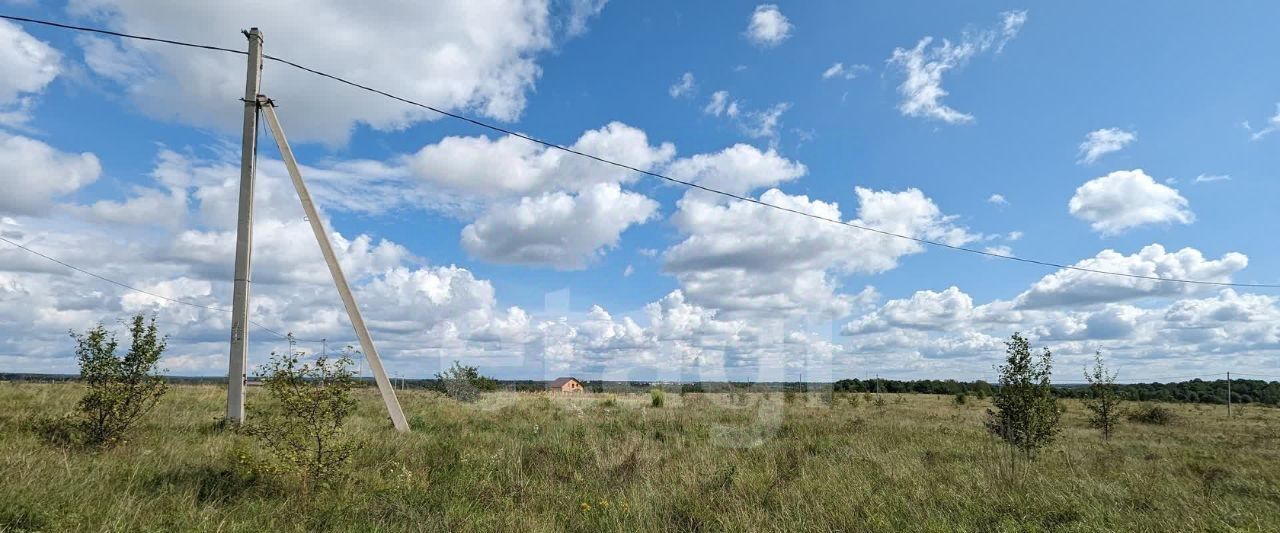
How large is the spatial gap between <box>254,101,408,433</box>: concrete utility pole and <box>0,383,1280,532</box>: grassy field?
0.68 metres

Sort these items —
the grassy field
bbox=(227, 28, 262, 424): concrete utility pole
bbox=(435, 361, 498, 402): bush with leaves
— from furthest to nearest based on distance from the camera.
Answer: bbox=(435, 361, 498, 402): bush with leaves
bbox=(227, 28, 262, 424): concrete utility pole
the grassy field

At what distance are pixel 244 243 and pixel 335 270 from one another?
148cm

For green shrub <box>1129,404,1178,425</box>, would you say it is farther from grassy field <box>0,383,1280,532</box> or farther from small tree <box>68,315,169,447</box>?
small tree <box>68,315,169,447</box>

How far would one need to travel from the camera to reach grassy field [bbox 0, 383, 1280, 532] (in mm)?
6020

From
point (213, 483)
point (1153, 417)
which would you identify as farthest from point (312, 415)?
point (1153, 417)

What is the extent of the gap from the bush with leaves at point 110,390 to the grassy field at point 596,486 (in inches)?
12.3

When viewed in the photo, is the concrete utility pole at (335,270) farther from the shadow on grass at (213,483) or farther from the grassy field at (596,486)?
the shadow on grass at (213,483)

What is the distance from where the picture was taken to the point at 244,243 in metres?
10.6

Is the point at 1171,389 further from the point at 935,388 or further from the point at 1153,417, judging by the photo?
the point at 1153,417

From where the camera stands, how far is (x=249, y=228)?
1059 cm

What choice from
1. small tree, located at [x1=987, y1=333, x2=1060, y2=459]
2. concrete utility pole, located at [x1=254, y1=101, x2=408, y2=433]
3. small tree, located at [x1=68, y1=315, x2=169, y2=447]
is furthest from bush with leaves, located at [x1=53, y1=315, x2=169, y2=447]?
small tree, located at [x1=987, y1=333, x2=1060, y2=459]

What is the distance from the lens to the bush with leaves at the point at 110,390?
8312mm

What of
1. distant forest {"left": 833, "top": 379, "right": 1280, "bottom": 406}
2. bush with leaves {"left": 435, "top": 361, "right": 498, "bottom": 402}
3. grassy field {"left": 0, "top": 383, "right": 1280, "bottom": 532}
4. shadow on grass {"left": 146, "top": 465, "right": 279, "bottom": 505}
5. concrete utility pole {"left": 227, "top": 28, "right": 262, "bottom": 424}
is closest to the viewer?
grassy field {"left": 0, "top": 383, "right": 1280, "bottom": 532}

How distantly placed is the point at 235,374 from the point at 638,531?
7712mm
